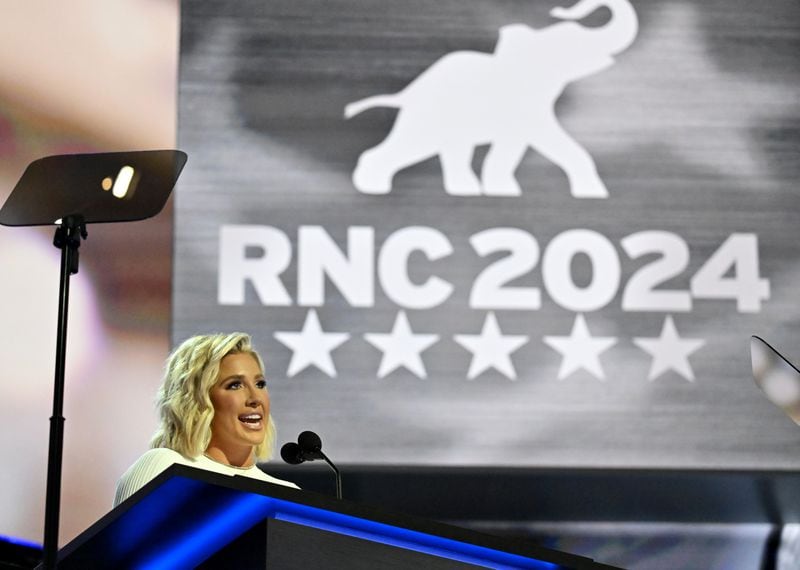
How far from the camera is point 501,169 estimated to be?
4.41m

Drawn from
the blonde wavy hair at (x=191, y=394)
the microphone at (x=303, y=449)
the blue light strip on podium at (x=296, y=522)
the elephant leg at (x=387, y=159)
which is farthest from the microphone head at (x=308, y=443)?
the elephant leg at (x=387, y=159)

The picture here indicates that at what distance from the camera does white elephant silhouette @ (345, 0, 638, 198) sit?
440 centimetres

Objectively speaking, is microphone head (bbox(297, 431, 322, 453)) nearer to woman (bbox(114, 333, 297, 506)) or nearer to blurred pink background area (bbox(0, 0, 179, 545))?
woman (bbox(114, 333, 297, 506))

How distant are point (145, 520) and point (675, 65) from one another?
353 centimetres

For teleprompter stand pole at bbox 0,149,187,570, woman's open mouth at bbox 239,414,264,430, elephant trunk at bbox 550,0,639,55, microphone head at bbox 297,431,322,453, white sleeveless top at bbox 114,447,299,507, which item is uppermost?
elephant trunk at bbox 550,0,639,55

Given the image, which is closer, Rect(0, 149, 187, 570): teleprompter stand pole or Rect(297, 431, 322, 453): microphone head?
Rect(0, 149, 187, 570): teleprompter stand pole

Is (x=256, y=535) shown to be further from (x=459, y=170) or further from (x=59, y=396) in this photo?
(x=459, y=170)

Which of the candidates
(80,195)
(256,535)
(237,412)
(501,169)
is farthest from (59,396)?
(501,169)

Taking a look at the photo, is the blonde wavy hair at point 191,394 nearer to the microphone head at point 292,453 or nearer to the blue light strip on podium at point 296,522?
the microphone head at point 292,453

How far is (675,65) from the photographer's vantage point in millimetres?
4555

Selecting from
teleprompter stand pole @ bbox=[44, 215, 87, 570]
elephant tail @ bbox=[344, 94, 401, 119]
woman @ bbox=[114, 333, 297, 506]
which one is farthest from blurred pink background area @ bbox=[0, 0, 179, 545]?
teleprompter stand pole @ bbox=[44, 215, 87, 570]

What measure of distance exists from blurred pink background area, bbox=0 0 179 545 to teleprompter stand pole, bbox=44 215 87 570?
6.64ft

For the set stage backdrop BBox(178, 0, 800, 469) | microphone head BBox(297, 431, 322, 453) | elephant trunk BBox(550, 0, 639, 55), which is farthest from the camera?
elephant trunk BBox(550, 0, 639, 55)

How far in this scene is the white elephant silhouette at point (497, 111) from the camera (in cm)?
440
